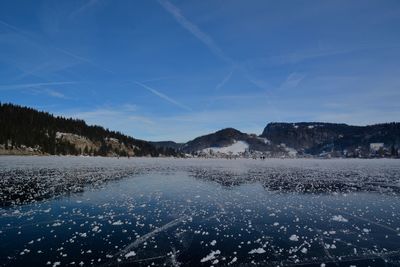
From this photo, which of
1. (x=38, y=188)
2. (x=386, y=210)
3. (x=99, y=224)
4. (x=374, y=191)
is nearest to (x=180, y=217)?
(x=99, y=224)

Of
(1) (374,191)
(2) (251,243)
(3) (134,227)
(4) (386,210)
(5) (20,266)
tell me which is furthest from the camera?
(1) (374,191)

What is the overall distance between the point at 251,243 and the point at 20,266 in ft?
32.9

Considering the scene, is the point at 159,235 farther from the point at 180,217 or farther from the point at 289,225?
the point at 289,225

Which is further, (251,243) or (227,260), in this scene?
(251,243)

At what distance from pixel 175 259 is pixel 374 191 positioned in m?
29.3

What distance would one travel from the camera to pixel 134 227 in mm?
18266

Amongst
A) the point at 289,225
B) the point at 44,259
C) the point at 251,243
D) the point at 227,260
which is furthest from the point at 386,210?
the point at 44,259

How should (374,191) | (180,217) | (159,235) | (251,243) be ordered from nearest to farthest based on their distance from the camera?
(251,243) < (159,235) < (180,217) < (374,191)

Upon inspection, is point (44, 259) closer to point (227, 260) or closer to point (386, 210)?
point (227, 260)

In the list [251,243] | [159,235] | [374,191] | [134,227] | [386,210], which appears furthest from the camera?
[374,191]

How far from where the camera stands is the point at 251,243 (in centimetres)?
1561

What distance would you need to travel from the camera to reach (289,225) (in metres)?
19.2

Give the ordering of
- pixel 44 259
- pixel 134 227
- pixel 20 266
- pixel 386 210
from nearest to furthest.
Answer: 1. pixel 20 266
2. pixel 44 259
3. pixel 134 227
4. pixel 386 210

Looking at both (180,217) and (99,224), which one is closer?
(99,224)
